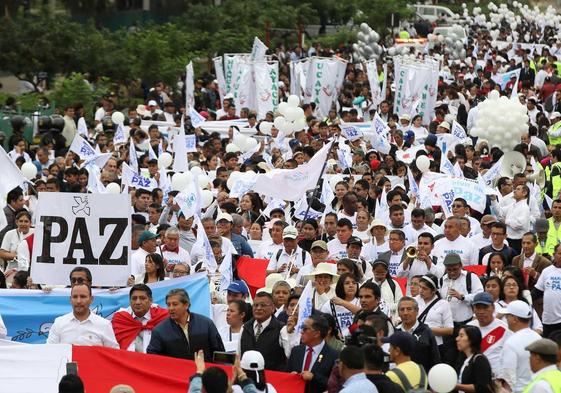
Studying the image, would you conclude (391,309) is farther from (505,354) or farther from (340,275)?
(505,354)

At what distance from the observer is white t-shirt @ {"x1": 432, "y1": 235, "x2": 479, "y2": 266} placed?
15219mm

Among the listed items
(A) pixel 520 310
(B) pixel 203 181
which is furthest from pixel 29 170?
(A) pixel 520 310

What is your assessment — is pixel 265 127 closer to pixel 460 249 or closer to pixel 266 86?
pixel 266 86

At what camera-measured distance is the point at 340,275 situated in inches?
511

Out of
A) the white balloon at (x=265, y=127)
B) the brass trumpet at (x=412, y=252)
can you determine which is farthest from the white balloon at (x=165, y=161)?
the brass trumpet at (x=412, y=252)

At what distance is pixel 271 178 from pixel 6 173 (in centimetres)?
288

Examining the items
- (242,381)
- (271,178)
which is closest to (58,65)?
(271,178)

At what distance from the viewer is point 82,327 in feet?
38.6

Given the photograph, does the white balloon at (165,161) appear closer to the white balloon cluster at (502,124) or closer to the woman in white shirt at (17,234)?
the white balloon cluster at (502,124)

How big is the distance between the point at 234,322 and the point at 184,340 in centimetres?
73

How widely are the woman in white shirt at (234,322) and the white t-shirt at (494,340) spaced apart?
1789mm

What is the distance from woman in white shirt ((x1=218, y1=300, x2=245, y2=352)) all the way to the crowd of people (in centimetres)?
2

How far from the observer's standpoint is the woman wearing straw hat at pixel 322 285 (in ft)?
41.8

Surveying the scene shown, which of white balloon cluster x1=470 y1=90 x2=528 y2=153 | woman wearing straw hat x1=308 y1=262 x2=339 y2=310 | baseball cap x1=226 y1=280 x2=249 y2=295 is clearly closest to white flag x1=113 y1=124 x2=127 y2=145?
white balloon cluster x1=470 y1=90 x2=528 y2=153
